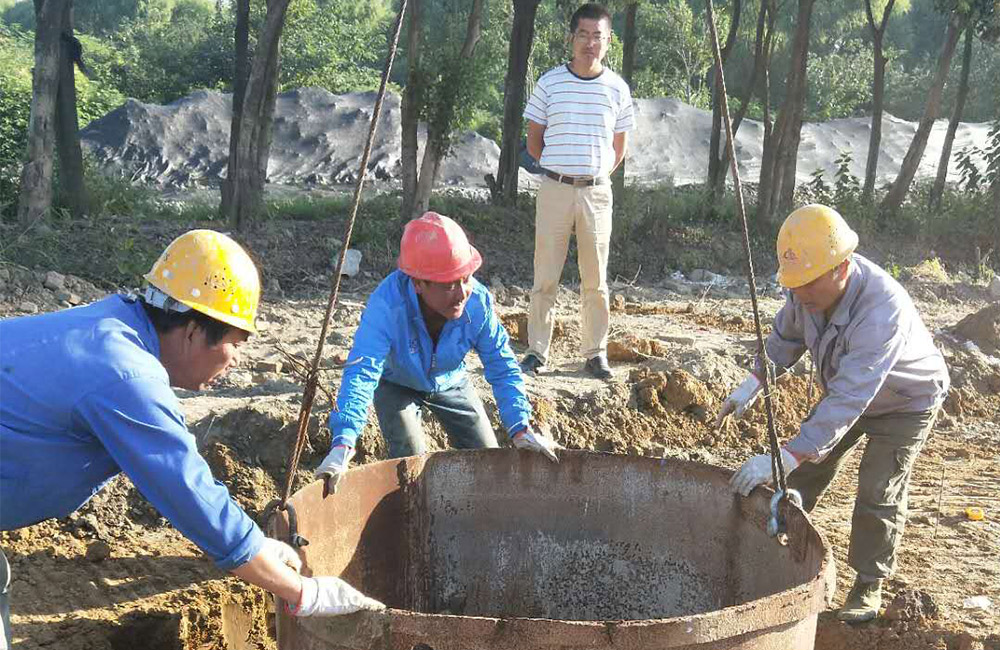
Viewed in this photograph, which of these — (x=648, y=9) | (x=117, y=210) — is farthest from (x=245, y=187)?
(x=648, y=9)

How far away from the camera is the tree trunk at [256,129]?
960cm

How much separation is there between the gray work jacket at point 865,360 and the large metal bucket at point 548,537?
0.39m

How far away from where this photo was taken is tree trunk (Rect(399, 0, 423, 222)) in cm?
1030

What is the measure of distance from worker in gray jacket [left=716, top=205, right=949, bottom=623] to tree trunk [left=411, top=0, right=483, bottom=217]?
21.0 ft

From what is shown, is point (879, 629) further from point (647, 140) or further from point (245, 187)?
Answer: point (647, 140)

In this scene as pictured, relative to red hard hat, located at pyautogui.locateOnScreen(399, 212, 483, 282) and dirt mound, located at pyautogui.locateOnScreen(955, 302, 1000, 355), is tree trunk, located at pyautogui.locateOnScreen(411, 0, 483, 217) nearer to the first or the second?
dirt mound, located at pyautogui.locateOnScreen(955, 302, 1000, 355)

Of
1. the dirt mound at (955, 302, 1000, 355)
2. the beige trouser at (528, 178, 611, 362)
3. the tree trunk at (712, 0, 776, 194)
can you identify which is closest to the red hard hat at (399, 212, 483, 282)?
the beige trouser at (528, 178, 611, 362)

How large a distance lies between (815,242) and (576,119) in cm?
280

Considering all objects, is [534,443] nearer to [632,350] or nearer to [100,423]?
[100,423]

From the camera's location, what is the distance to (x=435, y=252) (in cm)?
386

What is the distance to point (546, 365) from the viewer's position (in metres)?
7.07

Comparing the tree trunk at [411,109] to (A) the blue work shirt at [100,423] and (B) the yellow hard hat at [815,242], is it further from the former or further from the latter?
(A) the blue work shirt at [100,423]

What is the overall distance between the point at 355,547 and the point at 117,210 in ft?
24.8

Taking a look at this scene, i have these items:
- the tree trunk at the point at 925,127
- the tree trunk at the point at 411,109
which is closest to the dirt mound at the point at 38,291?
the tree trunk at the point at 411,109
